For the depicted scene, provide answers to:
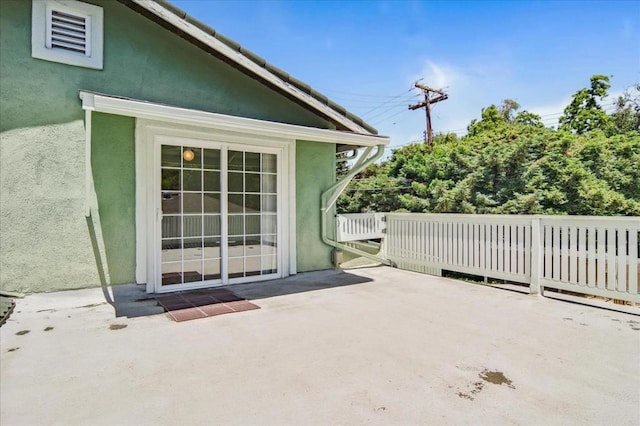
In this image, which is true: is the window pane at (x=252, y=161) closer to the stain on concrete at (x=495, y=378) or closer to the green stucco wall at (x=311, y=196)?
the green stucco wall at (x=311, y=196)

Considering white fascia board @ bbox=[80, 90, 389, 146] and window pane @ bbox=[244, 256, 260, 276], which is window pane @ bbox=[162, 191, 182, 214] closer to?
white fascia board @ bbox=[80, 90, 389, 146]

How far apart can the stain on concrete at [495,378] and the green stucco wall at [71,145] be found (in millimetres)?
5253

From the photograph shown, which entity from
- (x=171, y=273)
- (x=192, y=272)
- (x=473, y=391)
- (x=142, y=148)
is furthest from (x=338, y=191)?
(x=473, y=391)

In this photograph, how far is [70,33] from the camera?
17.3ft

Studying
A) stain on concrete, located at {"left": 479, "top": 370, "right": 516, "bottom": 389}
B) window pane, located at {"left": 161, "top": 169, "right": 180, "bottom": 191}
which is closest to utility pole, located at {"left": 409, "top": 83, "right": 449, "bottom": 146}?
window pane, located at {"left": 161, "top": 169, "right": 180, "bottom": 191}

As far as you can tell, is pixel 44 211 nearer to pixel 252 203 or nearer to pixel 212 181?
pixel 212 181

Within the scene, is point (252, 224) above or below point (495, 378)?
above

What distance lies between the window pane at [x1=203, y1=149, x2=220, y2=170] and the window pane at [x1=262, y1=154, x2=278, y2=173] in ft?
3.17

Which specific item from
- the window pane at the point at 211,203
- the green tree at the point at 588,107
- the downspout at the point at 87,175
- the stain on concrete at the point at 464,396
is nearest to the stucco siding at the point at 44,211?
the downspout at the point at 87,175

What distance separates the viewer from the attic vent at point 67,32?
16.6 ft

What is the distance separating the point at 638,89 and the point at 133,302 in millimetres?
32788

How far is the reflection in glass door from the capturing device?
605 cm

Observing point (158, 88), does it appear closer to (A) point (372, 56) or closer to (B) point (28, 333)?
(B) point (28, 333)

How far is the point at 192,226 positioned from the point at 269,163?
6.56 feet
